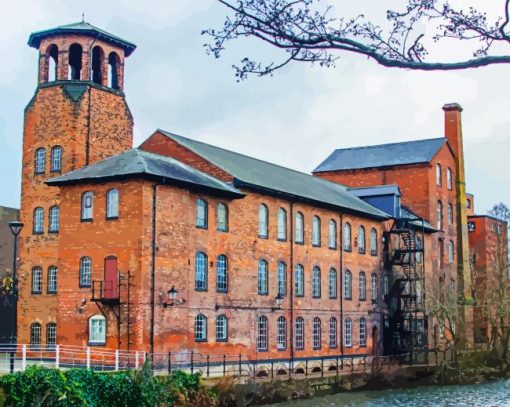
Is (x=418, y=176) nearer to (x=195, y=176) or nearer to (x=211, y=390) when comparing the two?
(x=195, y=176)

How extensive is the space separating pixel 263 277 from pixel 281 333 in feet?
8.80

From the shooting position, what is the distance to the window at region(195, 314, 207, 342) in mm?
30828

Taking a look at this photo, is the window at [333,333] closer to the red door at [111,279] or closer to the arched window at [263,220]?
the arched window at [263,220]

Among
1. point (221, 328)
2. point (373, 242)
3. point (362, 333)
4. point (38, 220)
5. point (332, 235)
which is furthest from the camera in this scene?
point (373, 242)

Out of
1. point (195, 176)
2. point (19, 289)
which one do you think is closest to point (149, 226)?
point (195, 176)

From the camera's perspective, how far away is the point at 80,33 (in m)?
36.1

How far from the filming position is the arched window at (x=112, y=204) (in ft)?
99.1

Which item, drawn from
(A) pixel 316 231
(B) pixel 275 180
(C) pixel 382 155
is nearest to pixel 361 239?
(A) pixel 316 231

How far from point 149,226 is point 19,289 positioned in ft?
33.9

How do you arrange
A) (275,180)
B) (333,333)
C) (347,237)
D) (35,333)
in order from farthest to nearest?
(347,237) < (333,333) < (275,180) < (35,333)

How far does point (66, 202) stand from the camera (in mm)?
31656

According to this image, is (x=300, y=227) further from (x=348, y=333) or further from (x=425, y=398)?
(x=425, y=398)

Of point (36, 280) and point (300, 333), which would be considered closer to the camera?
point (36, 280)

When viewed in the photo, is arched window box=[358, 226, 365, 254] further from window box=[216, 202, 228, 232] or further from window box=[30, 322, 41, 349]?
window box=[30, 322, 41, 349]
